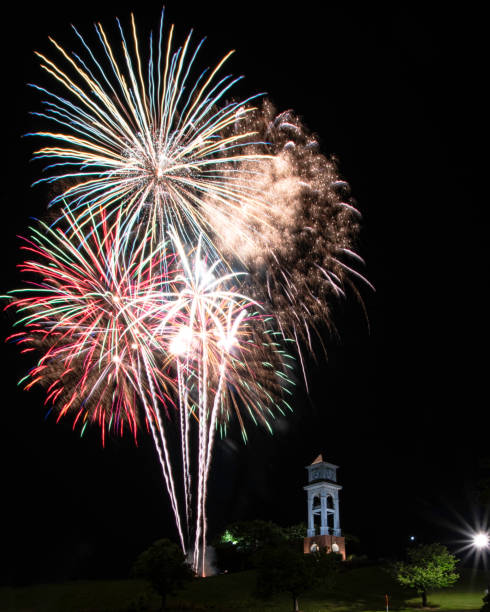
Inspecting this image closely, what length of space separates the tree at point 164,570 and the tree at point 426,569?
1621cm

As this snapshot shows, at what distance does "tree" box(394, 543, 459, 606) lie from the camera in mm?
36719

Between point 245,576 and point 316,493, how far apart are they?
22.8 meters

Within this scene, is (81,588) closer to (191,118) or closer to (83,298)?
(83,298)

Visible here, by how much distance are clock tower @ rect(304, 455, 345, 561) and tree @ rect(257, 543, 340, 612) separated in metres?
28.1

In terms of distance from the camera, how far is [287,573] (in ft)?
110

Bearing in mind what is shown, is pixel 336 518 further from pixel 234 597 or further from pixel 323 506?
pixel 234 597

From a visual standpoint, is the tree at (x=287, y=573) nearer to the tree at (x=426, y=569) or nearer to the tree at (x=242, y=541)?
the tree at (x=426, y=569)

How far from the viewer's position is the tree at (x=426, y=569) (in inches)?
1446

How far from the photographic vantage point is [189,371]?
93.0 feet

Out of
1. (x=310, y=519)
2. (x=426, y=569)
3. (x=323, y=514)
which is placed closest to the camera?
(x=426, y=569)

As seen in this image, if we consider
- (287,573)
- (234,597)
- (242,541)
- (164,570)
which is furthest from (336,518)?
(164,570)

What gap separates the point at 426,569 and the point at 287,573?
11.2 meters

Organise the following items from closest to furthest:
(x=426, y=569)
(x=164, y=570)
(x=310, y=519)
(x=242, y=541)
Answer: (x=164, y=570)
(x=426, y=569)
(x=242, y=541)
(x=310, y=519)

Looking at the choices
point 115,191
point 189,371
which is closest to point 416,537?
point 189,371
